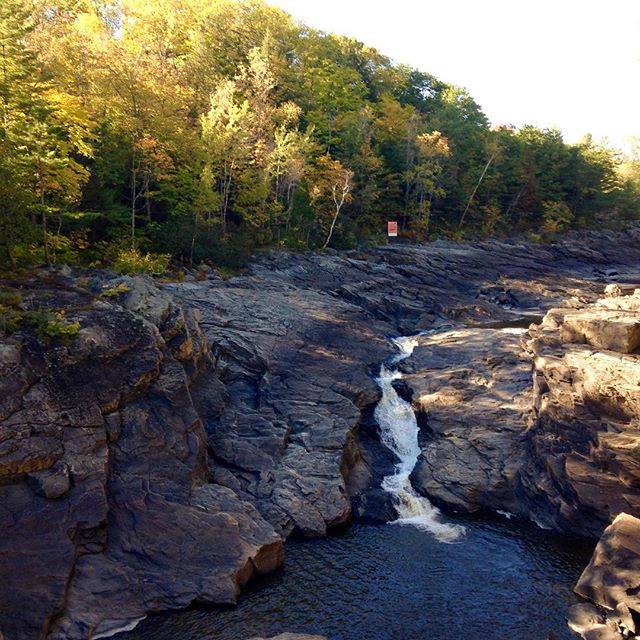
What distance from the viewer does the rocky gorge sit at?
17062mm

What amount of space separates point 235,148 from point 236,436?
28600 millimetres

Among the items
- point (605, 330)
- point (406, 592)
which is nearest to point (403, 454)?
point (406, 592)

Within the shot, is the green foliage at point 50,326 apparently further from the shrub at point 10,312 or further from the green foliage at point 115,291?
the green foliage at point 115,291

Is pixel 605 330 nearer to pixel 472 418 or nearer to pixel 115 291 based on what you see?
pixel 472 418

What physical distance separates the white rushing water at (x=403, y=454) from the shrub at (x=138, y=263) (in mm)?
16648

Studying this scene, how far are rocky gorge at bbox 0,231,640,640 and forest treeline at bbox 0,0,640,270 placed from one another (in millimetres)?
7116

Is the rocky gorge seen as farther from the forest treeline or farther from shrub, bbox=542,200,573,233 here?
shrub, bbox=542,200,573,233

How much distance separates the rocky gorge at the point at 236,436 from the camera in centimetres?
1706

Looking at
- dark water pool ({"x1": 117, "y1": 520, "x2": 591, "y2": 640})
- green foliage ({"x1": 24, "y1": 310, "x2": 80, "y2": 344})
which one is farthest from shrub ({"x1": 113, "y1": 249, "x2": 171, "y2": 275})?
dark water pool ({"x1": 117, "y1": 520, "x2": 591, "y2": 640})

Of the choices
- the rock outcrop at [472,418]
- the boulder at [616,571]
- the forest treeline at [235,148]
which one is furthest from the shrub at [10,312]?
the boulder at [616,571]

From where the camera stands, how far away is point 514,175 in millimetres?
81500

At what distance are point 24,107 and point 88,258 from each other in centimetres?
1154

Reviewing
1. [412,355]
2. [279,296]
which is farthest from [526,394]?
[279,296]

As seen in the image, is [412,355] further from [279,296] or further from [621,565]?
[621,565]
